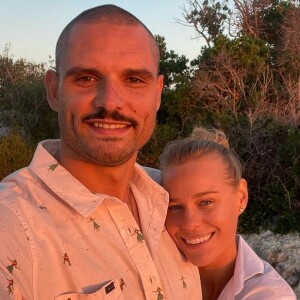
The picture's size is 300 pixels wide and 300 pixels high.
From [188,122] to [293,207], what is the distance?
4621mm

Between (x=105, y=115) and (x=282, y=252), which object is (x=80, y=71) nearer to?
(x=105, y=115)

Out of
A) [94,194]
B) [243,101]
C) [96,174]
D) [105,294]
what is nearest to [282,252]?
[243,101]

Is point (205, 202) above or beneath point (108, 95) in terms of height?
beneath

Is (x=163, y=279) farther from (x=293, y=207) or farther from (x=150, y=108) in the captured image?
(x=293, y=207)

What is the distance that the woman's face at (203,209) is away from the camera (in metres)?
2.65

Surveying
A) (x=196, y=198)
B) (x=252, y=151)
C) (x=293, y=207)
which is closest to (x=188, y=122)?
(x=252, y=151)

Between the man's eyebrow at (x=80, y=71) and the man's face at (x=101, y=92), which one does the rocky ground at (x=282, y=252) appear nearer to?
the man's face at (x=101, y=92)

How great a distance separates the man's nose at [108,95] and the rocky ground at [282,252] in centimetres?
674

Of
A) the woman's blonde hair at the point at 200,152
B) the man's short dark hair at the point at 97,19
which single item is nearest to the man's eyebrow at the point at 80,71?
the man's short dark hair at the point at 97,19

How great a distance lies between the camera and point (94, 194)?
81.9 inches

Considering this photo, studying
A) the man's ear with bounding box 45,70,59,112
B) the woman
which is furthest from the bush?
the man's ear with bounding box 45,70,59,112

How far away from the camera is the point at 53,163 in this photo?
6.95ft

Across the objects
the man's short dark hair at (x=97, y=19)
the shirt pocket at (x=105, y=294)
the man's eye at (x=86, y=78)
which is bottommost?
the shirt pocket at (x=105, y=294)

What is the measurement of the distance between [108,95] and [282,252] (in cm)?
779
